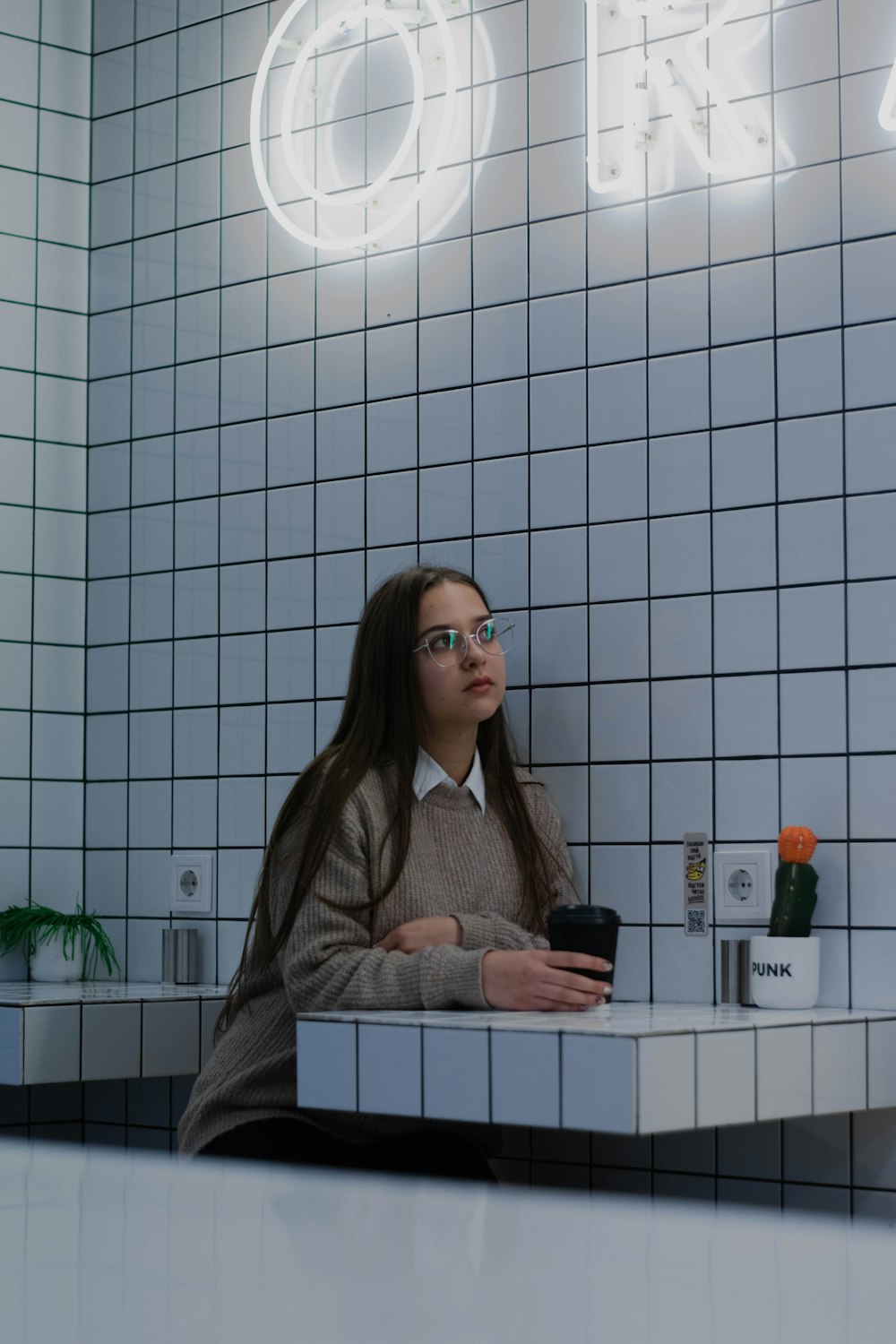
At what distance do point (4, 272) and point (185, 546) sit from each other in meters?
0.71

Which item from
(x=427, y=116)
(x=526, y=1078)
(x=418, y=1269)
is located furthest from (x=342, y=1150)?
(x=418, y=1269)

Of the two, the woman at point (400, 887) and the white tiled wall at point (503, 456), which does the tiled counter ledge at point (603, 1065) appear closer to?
the woman at point (400, 887)

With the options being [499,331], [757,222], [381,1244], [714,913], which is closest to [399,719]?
[714,913]

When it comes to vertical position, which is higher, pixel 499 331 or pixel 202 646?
pixel 499 331

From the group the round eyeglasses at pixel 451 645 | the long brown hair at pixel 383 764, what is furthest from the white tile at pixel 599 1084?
the round eyeglasses at pixel 451 645

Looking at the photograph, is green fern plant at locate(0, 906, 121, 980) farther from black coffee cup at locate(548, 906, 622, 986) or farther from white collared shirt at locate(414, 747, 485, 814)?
black coffee cup at locate(548, 906, 622, 986)

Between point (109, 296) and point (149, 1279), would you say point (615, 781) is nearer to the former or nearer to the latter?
point (109, 296)

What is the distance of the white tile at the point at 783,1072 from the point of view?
2027 mm

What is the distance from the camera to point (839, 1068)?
7.01 feet

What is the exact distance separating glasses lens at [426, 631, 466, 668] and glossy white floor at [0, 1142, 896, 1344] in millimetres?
2271

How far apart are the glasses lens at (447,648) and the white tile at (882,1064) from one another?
82 cm

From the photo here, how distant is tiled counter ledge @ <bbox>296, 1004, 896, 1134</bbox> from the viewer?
1.86 metres

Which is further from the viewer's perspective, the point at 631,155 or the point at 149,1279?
the point at 631,155

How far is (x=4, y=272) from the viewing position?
10.9 feet
